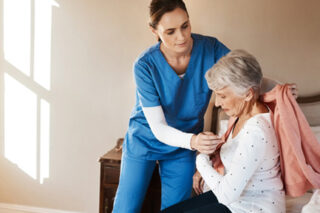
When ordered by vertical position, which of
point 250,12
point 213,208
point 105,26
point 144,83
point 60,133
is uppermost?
point 250,12

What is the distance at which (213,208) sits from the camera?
1.63 m

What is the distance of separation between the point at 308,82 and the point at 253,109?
1.22 m

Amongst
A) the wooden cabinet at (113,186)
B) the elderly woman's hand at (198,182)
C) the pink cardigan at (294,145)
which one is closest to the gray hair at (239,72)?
the pink cardigan at (294,145)

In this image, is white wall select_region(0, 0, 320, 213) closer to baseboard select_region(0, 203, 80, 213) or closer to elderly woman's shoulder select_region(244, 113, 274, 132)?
baseboard select_region(0, 203, 80, 213)

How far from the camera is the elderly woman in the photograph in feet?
4.75

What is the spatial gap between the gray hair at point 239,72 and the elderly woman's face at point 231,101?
0.03 metres

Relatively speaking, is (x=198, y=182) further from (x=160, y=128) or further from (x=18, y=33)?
(x=18, y=33)

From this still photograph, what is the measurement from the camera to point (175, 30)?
1.82 metres

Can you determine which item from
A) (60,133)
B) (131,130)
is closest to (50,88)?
(60,133)

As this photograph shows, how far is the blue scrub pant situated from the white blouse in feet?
1.45

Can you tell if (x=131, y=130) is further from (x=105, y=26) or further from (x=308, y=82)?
(x=308, y=82)

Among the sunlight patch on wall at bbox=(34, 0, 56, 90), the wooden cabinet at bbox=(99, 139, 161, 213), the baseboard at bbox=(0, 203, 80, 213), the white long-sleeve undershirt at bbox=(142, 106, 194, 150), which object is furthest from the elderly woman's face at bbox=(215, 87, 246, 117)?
the baseboard at bbox=(0, 203, 80, 213)

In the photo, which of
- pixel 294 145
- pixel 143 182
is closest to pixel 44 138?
pixel 143 182

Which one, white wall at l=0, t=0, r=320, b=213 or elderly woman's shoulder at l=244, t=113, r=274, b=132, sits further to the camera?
white wall at l=0, t=0, r=320, b=213
